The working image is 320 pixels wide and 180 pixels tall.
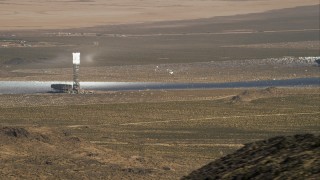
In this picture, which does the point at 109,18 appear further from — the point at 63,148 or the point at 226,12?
the point at 63,148

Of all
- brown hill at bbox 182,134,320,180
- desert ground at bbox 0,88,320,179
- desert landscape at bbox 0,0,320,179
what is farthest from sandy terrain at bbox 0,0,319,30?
brown hill at bbox 182,134,320,180

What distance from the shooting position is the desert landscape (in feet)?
103

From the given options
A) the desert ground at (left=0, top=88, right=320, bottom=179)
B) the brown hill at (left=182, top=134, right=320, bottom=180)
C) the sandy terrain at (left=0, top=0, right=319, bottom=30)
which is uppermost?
the sandy terrain at (left=0, top=0, right=319, bottom=30)

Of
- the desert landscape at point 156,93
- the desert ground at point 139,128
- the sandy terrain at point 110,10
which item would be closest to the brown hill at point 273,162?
the desert landscape at point 156,93

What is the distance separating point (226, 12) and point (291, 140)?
117 meters

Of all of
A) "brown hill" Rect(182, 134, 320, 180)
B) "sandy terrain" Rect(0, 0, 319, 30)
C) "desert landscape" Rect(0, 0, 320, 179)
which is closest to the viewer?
"brown hill" Rect(182, 134, 320, 180)

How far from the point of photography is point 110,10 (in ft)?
424

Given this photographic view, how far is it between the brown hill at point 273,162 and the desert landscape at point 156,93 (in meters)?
0.03

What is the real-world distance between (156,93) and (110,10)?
71.7 meters

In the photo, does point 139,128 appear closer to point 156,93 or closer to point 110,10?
point 156,93

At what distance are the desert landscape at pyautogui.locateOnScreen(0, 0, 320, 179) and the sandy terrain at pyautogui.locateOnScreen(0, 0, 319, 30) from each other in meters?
0.18

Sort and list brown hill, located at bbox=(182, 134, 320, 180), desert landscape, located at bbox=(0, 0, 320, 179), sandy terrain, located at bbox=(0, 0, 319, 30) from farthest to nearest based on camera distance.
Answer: sandy terrain, located at bbox=(0, 0, 319, 30), desert landscape, located at bbox=(0, 0, 320, 179), brown hill, located at bbox=(182, 134, 320, 180)

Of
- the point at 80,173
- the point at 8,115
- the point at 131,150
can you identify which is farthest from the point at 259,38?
the point at 80,173

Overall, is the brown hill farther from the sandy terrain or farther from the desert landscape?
the sandy terrain
